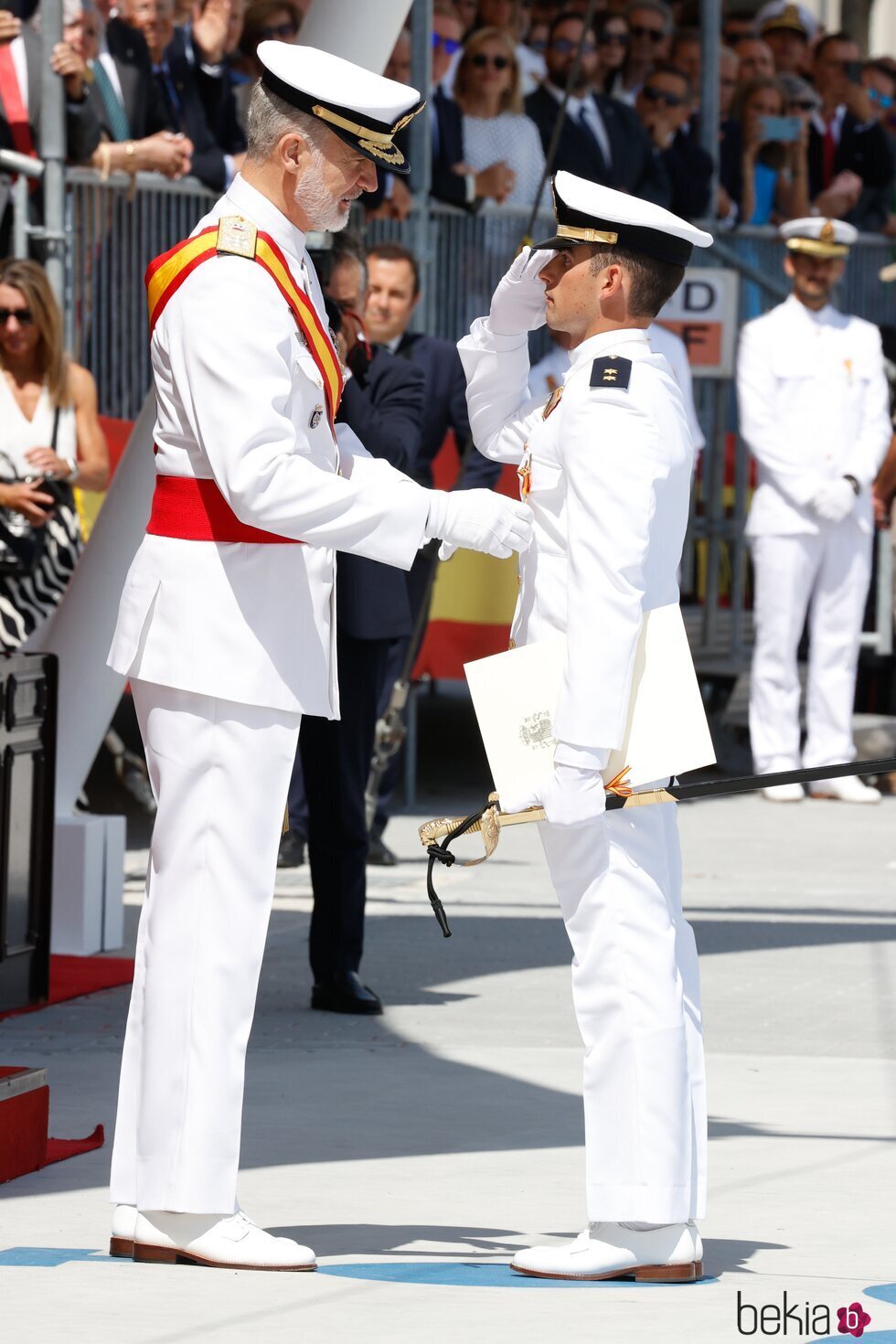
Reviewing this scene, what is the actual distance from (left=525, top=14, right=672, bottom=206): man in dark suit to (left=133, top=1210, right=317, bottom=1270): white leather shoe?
8618 millimetres

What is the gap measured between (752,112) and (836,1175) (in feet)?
32.3

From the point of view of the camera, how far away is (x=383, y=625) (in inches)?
283

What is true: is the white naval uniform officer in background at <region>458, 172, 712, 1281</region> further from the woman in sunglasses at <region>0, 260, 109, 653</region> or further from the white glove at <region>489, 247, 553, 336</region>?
the woman in sunglasses at <region>0, 260, 109, 653</region>

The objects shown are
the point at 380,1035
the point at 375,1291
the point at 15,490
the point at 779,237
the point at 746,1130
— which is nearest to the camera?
the point at 375,1291

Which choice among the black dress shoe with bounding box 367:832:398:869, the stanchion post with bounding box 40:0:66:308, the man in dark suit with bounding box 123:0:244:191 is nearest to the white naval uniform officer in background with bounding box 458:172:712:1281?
the black dress shoe with bounding box 367:832:398:869

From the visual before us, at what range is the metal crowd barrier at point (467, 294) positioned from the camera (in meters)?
10.1

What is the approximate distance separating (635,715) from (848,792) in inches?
308

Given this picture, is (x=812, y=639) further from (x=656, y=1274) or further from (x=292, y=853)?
(x=656, y=1274)

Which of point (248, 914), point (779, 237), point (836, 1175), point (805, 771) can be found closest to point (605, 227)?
point (805, 771)

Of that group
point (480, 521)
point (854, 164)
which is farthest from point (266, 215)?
point (854, 164)

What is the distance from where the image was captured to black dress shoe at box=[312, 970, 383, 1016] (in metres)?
6.98

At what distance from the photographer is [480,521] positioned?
14.0 ft

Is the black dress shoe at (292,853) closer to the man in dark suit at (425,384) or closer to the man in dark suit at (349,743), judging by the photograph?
the man in dark suit at (425,384)

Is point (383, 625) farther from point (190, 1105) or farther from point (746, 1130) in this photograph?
point (190, 1105)
